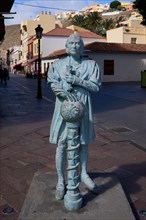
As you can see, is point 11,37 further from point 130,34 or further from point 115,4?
point 130,34

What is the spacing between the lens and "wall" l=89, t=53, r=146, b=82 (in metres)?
30.6

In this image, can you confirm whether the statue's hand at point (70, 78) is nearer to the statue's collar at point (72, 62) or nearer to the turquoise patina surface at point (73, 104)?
the turquoise patina surface at point (73, 104)

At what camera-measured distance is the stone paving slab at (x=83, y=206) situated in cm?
318

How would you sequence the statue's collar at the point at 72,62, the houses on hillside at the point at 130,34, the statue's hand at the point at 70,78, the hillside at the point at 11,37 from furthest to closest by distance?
the hillside at the point at 11,37
the houses on hillside at the point at 130,34
the statue's collar at the point at 72,62
the statue's hand at the point at 70,78

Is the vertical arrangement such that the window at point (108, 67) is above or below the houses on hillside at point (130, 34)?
below

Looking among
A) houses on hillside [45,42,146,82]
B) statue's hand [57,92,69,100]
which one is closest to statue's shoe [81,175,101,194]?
statue's hand [57,92,69,100]

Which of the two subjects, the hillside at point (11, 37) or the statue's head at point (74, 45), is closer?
the statue's head at point (74, 45)

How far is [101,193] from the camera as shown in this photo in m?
3.68

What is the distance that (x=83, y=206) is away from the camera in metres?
3.38

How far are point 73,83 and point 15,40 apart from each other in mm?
129251

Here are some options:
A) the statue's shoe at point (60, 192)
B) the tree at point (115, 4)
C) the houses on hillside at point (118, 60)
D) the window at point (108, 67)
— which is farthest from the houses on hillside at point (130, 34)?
the tree at point (115, 4)

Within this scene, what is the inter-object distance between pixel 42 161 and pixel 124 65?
2731 cm

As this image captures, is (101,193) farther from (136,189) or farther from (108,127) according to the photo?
(108,127)

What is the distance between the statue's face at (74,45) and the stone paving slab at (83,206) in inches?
63.7
